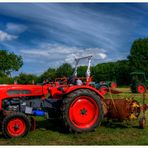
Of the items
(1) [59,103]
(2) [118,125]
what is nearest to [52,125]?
(1) [59,103]

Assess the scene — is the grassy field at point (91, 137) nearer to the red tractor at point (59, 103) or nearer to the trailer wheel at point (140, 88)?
the red tractor at point (59, 103)

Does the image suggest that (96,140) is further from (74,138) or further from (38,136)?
(38,136)

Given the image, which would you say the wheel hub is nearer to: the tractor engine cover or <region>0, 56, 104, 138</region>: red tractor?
<region>0, 56, 104, 138</region>: red tractor

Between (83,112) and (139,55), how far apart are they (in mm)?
62150

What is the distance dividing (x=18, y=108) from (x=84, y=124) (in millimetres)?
1732

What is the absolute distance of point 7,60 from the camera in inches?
2410

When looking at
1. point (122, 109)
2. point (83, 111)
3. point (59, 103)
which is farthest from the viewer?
point (122, 109)

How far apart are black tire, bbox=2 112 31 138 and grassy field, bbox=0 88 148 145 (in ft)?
0.51

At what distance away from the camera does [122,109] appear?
9234 mm

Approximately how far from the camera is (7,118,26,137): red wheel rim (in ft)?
26.2

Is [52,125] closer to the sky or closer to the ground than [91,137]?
closer to the sky

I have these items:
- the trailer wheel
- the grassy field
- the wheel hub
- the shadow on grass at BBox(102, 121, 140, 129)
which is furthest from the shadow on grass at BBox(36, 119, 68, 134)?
the trailer wheel

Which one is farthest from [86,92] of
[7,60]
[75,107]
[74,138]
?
[7,60]

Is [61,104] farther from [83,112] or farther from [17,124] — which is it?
[17,124]
